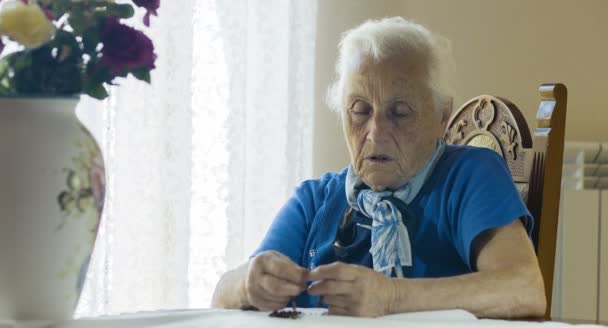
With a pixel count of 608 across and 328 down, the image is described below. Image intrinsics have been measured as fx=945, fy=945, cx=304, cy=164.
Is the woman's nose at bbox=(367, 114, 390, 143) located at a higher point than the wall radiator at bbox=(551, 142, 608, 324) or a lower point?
higher

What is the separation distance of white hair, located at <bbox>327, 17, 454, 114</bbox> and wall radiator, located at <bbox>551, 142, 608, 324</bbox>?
1.28 metres

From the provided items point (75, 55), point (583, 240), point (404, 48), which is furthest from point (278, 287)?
point (583, 240)

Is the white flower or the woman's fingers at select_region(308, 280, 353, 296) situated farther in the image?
the woman's fingers at select_region(308, 280, 353, 296)

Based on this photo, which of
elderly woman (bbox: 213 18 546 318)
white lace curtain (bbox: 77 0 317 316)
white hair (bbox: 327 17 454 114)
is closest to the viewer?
elderly woman (bbox: 213 18 546 318)

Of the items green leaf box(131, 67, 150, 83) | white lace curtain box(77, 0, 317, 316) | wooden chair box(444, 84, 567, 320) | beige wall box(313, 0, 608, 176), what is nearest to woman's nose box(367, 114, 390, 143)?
wooden chair box(444, 84, 567, 320)

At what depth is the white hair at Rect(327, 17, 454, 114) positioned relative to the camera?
1.77m

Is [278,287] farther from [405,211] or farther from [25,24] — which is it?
[25,24]

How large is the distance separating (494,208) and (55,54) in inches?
31.9

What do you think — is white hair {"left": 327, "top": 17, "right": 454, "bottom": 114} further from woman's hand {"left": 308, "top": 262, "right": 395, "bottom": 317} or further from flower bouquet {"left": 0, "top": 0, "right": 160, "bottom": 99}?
flower bouquet {"left": 0, "top": 0, "right": 160, "bottom": 99}

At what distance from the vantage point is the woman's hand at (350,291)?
A: 4.34 feet

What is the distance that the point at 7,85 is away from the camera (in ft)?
3.58

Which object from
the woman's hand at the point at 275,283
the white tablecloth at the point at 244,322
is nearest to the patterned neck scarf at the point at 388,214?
the woman's hand at the point at 275,283

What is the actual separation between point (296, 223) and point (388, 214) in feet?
0.71

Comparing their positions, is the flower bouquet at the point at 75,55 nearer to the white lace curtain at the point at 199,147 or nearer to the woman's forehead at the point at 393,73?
the woman's forehead at the point at 393,73
